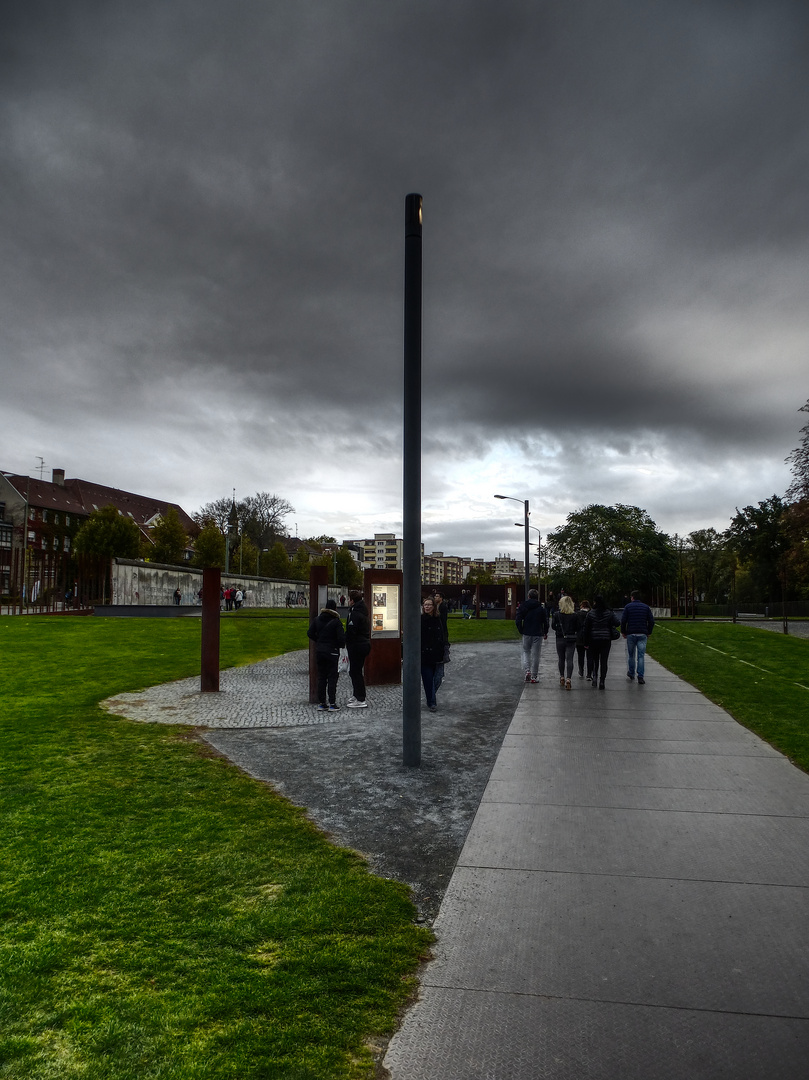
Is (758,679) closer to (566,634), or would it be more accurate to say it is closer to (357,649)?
(566,634)

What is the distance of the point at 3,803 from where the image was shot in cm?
590

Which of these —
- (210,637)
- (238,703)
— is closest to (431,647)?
(238,703)

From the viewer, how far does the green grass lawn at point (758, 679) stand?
30.1 ft

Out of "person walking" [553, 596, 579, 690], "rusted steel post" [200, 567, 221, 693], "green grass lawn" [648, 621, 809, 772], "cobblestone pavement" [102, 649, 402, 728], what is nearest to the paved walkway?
"green grass lawn" [648, 621, 809, 772]

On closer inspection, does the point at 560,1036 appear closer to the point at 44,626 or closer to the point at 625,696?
the point at 625,696

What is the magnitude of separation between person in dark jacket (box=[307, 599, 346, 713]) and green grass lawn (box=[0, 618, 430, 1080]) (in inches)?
163

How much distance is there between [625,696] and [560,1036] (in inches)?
396

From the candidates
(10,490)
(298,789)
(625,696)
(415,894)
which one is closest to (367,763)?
(298,789)

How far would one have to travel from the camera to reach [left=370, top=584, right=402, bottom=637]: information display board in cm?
1342

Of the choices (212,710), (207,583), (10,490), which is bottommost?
(212,710)

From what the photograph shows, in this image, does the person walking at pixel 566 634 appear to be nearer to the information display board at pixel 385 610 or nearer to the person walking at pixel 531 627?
the person walking at pixel 531 627

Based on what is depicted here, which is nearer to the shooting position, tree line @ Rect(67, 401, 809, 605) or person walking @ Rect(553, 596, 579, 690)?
person walking @ Rect(553, 596, 579, 690)

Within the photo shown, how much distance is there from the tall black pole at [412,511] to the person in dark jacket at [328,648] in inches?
160

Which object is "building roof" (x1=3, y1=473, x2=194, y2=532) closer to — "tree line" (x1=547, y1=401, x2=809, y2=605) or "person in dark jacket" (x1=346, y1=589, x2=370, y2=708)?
"tree line" (x1=547, y1=401, x2=809, y2=605)
